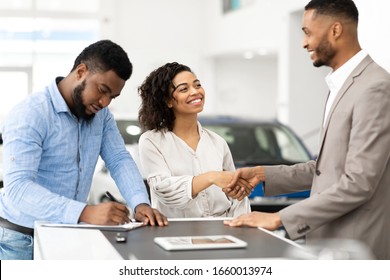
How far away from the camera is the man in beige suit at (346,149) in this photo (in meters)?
2.24

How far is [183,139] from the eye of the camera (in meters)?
3.00

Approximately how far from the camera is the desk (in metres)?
2.05

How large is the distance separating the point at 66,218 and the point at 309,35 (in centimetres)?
99

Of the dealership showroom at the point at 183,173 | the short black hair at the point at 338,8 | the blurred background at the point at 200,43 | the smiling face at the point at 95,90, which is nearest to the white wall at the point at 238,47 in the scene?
the blurred background at the point at 200,43

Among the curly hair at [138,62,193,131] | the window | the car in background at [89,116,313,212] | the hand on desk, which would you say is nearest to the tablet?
the hand on desk

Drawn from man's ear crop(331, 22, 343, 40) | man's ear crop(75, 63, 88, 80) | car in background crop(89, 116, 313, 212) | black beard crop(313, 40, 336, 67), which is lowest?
car in background crop(89, 116, 313, 212)

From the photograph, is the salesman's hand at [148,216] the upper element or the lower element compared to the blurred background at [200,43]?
lower

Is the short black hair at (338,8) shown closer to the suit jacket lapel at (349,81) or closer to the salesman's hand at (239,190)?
the suit jacket lapel at (349,81)

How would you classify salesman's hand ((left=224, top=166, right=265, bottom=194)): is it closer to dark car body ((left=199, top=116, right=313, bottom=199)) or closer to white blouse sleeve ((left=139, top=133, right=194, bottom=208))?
white blouse sleeve ((left=139, top=133, right=194, bottom=208))

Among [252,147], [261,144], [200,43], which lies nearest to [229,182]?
[252,147]

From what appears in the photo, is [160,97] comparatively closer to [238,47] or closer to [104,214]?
[104,214]

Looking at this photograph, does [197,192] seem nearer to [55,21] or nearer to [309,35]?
[309,35]

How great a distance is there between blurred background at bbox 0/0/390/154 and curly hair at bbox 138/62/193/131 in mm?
273

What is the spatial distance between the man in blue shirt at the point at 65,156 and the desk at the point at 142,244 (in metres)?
0.08
